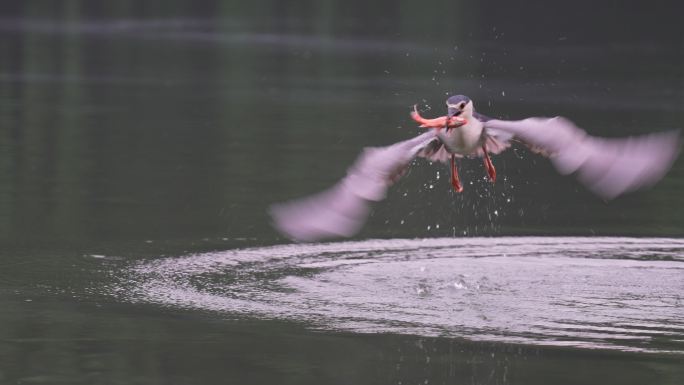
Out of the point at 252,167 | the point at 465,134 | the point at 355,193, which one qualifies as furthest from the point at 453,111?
the point at 252,167

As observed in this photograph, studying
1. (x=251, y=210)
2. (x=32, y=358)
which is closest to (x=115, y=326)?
(x=32, y=358)

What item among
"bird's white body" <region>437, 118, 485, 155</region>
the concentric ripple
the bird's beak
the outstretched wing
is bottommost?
the concentric ripple

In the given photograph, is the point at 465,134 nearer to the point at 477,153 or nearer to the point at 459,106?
the point at 459,106

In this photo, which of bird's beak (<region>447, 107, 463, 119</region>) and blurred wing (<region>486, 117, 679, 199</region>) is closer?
blurred wing (<region>486, 117, 679, 199</region>)

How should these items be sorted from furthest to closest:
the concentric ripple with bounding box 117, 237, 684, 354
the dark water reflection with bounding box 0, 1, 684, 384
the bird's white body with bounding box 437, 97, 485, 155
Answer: the bird's white body with bounding box 437, 97, 485, 155, the concentric ripple with bounding box 117, 237, 684, 354, the dark water reflection with bounding box 0, 1, 684, 384

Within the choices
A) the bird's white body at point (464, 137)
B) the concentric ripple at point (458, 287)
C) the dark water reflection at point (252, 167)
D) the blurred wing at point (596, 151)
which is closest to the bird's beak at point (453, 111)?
the bird's white body at point (464, 137)

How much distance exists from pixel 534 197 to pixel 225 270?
5.08m

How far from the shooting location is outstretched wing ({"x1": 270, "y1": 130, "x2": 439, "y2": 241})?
10203 millimetres

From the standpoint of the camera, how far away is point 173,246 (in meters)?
13.1

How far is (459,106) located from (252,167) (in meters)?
7.68

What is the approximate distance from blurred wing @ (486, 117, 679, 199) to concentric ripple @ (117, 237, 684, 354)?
886 mm

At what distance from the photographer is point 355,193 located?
1036 cm

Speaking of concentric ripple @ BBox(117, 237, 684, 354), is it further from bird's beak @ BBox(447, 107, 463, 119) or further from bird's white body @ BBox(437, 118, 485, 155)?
bird's beak @ BBox(447, 107, 463, 119)

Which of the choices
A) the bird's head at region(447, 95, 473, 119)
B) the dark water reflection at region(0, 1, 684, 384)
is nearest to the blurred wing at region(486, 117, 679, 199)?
the bird's head at region(447, 95, 473, 119)
